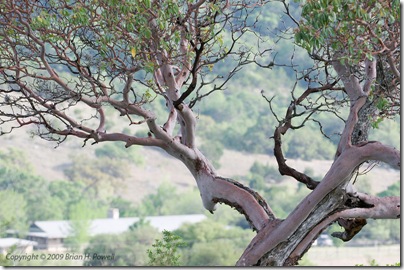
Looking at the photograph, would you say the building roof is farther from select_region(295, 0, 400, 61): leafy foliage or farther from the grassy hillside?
select_region(295, 0, 400, 61): leafy foliage

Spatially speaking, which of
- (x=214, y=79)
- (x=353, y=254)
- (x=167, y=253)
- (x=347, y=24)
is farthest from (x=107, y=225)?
(x=347, y=24)

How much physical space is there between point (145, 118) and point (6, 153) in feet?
143

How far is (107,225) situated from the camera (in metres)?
47.3

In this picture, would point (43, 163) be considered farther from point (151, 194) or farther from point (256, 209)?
point (256, 209)

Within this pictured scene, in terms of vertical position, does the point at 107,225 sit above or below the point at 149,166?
below

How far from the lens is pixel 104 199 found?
52375 mm

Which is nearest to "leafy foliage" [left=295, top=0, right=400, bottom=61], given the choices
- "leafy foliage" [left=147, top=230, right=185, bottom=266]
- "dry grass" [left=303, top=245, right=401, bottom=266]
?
"leafy foliage" [left=147, top=230, right=185, bottom=266]

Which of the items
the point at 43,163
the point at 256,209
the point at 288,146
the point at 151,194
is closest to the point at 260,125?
the point at 288,146

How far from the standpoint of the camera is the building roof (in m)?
45.1

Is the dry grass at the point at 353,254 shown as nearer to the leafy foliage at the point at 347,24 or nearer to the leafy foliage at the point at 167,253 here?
the leafy foliage at the point at 167,253

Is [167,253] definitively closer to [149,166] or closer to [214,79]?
[214,79]

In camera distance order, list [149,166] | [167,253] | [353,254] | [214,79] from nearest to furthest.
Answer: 1. [214,79]
2. [167,253]
3. [353,254]
4. [149,166]

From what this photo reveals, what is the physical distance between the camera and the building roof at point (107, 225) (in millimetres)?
45125

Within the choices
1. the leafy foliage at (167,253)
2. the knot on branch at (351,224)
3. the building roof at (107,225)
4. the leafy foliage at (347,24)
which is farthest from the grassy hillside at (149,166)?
the leafy foliage at (347,24)
